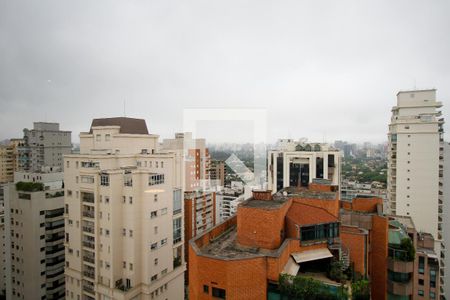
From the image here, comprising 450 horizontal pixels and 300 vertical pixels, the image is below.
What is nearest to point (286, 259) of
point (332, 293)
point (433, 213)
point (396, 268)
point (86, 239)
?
point (332, 293)

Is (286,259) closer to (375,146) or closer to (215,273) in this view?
(215,273)

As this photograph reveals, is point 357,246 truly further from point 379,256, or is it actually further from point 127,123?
point 127,123

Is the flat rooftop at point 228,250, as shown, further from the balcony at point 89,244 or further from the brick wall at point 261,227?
the balcony at point 89,244

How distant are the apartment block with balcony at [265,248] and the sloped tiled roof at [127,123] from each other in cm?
611

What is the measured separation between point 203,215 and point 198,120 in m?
8.76

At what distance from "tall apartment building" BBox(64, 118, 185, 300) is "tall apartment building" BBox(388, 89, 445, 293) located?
12823 mm

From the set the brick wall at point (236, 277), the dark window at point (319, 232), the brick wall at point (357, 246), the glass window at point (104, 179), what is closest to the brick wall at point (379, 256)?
the brick wall at point (357, 246)

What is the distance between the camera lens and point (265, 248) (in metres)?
4.97

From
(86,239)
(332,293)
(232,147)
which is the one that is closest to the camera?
(332,293)

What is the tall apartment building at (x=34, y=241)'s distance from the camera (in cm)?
1020

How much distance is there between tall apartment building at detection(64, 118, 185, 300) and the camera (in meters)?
7.73

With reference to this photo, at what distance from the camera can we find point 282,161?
20406mm

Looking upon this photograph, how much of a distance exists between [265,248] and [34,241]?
9.98 metres

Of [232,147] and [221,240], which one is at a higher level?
[232,147]
